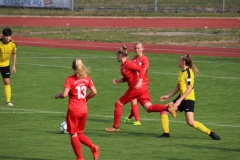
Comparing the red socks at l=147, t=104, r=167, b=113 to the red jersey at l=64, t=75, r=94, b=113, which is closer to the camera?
the red jersey at l=64, t=75, r=94, b=113

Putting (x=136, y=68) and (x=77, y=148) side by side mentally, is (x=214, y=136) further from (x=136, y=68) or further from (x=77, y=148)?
(x=77, y=148)

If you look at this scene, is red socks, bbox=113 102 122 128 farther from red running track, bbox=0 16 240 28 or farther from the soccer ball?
red running track, bbox=0 16 240 28

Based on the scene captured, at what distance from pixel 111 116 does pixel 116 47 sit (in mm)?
17391

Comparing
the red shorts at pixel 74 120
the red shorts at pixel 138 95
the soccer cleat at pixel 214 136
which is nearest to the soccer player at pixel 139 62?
the red shorts at pixel 138 95

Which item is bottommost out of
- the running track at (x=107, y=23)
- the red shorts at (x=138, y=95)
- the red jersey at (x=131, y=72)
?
the running track at (x=107, y=23)

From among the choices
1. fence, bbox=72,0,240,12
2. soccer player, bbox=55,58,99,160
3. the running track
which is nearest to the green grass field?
soccer player, bbox=55,58,99,160

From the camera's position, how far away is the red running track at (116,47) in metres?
33.0

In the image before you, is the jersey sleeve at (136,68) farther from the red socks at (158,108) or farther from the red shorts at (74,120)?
the red shorts at (74,120)

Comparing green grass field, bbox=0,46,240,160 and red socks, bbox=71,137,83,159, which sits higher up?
red socks, bbox=71,137,83,159

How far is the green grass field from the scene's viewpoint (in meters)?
13.1

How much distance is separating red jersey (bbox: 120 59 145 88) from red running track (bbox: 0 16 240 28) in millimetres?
30667

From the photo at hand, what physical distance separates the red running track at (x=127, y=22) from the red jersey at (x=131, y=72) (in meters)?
30.7

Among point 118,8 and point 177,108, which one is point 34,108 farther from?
point 118,8

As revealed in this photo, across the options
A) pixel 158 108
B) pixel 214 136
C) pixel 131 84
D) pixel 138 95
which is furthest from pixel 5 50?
pixel 214 136
